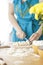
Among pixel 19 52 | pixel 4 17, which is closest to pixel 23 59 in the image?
pixel 19 52

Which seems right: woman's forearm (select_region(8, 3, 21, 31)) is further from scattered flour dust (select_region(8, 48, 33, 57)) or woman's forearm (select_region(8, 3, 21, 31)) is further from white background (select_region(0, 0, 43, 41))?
white background (select_region(0, 0, 43, 41))

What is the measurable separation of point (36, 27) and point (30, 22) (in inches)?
3.6

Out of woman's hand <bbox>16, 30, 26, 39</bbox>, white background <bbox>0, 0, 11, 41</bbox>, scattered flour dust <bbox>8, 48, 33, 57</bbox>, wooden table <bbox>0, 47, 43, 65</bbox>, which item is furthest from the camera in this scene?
white background <bbox>0, 0, 11, 41</bbox>

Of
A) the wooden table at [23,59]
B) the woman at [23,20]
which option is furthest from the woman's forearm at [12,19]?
the wooden table at [23,59]

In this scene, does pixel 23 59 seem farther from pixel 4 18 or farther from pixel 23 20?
pixel 4 18

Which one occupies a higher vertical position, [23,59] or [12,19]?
[12,19]

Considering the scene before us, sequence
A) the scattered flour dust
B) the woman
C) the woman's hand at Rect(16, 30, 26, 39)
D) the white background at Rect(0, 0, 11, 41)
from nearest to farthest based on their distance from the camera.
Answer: the scattered flour dust
the woman's hand at Rect(16, 30, 26, 39)
the woman
the white background at Rect(0, 0, 11, 41)

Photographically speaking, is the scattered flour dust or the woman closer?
the scattered flour dust

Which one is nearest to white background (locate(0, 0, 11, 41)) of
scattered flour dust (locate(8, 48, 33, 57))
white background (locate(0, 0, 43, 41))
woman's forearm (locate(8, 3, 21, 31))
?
white background (locate(0, 0, 43, 41))

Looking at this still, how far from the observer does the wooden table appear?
1310mm

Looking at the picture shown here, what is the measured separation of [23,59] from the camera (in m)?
1.39

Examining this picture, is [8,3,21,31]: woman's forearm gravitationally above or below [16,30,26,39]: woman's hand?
above

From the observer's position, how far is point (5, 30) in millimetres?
3221

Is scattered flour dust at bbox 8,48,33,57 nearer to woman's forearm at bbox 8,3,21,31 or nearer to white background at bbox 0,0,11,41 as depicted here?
woman's forearm at bbox 8,3,21,31
